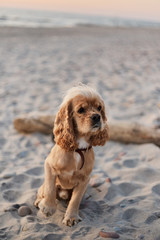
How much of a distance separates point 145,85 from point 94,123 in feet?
19.5

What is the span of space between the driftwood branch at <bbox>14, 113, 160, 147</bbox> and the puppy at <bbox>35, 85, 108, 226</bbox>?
5.94 ft

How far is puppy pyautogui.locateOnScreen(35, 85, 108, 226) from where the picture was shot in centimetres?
270

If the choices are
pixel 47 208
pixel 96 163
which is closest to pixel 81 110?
pixel 47 208

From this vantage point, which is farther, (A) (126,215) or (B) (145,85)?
(B) (145,85)

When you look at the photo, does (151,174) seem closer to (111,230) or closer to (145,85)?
(111,230)

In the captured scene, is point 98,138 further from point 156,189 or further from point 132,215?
point 156,189

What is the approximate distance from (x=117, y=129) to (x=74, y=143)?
2.16 meters

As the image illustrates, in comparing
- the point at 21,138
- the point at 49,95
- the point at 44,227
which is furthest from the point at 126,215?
the point at 49,95

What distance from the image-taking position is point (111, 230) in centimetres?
→ 273

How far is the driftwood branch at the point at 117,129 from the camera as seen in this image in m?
4.64

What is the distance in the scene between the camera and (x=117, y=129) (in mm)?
4797

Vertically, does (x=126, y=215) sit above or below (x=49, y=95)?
below

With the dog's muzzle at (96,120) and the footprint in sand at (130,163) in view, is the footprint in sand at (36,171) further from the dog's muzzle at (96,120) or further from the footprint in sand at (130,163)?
the dog's muzzle at (96,120)

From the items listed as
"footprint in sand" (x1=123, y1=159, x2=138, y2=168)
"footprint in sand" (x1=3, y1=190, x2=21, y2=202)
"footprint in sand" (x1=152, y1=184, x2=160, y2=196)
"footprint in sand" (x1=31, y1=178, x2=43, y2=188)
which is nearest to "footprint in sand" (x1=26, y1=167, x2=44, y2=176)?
"footprint in sand" (x1=31, y1=178, x2=43, y2=188)
